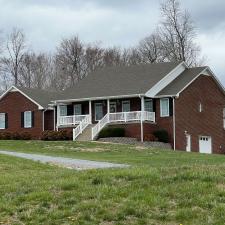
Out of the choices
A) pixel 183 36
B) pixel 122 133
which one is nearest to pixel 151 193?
pixel 122 133

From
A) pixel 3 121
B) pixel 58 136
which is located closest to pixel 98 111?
pixel 58 136

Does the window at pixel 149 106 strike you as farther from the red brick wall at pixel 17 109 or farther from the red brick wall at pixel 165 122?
the red brick wall at pixel 17 109

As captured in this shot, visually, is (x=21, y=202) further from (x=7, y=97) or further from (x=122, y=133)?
(x=7, y=97)

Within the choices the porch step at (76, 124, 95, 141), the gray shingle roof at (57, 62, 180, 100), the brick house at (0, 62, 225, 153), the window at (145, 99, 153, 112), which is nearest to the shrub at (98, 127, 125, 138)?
the brick house at (0, 62, 225, 153)

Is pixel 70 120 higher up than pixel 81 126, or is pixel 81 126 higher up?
pixel 70 120

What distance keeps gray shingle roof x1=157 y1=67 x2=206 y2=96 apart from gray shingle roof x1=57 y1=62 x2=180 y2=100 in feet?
3.28

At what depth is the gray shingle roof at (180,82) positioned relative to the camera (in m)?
44.9

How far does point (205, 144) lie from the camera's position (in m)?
47.9

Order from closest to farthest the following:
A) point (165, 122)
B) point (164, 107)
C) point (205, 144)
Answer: point (165, 122), point (164, 107), point (205, 144)

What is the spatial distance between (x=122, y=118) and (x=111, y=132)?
186cm

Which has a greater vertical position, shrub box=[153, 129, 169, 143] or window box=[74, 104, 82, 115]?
window box=[74, 104, 82, 115]

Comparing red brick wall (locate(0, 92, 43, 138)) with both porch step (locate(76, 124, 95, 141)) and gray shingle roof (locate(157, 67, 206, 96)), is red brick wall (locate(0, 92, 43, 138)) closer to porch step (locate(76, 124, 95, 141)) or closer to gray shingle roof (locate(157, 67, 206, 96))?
porch step (locate(76, 124, 95, 141))

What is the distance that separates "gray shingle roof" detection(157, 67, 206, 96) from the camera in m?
44.9

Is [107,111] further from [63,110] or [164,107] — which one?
[63,110]
